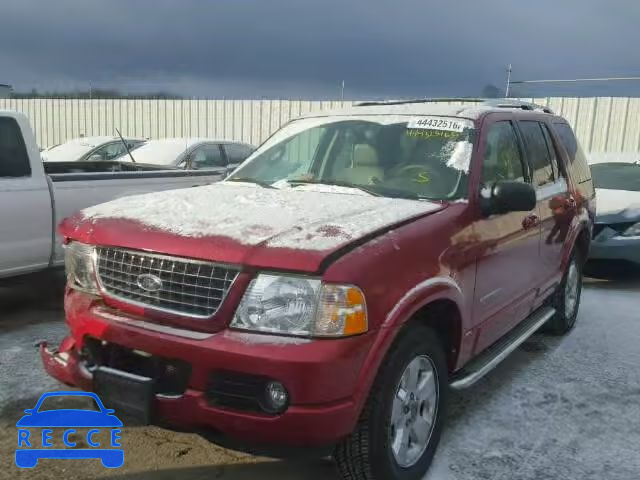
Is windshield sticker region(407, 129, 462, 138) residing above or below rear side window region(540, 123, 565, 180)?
above

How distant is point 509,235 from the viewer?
3.78 m

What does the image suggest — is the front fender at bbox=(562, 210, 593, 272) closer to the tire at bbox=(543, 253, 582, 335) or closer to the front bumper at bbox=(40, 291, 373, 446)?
the tire at bbox=(543, 253, 582, 335)

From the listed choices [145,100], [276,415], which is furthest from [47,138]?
[276,415]

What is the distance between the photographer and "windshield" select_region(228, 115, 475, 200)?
11.8ft

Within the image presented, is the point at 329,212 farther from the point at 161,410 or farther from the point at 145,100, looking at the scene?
the point at 145,100

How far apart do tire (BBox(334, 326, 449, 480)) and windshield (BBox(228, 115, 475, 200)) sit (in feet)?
3.12

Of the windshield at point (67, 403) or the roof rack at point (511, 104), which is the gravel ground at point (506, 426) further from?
the roof rack at point (511, 104)

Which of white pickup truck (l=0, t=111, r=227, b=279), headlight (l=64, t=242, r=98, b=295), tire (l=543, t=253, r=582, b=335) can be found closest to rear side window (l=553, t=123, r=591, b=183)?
tire (l=543, t=253, r=582, b=335)

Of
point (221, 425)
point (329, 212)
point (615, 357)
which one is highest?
point (329, 212)

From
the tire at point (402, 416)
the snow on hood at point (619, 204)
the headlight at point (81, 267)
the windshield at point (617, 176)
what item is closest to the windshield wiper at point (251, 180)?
the headlight at point (81, 267)

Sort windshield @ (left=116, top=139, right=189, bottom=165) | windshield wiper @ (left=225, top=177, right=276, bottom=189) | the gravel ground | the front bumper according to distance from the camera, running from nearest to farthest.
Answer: the front bumper, the gravel ground, windshield wiper @ (left=225, top=177, right=276, bottom=189), windshield @ (left=116, top=139, right=189, bottom=165)

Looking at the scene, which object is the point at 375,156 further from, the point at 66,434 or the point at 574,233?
the point at 66,434

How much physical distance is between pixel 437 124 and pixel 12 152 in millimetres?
3675

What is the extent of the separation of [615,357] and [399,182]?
103 inches
